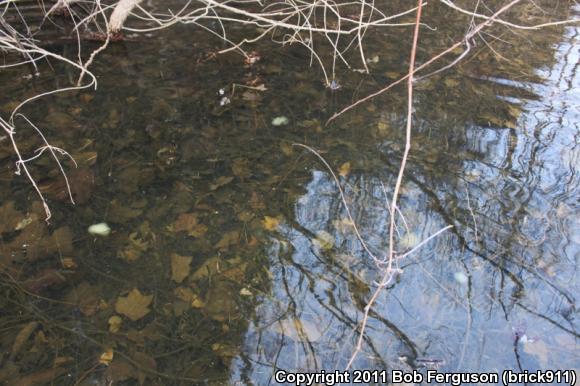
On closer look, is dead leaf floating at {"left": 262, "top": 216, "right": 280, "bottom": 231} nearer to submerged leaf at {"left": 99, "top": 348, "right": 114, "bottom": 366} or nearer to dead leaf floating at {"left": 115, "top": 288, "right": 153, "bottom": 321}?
dead leaf floating at {"left": 115, "top": 288, "right": 153, "bottom": 321}

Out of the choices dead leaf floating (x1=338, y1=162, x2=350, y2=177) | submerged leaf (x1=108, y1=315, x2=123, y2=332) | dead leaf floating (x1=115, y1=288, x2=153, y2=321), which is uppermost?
dead leaf floating (x1=338, y1=162, x2=350, y2=177)

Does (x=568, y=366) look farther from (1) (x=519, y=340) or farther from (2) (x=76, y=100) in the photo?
(2) (x=76, y=100)

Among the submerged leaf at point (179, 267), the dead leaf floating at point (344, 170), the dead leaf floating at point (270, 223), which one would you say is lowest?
the submerged leaf at point (179, 267)

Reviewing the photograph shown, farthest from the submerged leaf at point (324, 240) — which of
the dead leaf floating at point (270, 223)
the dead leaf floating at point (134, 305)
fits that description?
the dead leaf floating at point (134, 305)

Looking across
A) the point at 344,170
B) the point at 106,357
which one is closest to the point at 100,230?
the point at 106,357

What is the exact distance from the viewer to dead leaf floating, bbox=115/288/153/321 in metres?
2.57

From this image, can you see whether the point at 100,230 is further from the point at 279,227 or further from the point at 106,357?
the point at 279,227

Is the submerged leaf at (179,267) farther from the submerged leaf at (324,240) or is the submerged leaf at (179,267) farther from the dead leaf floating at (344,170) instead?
the dead leaf floating at (344,170)

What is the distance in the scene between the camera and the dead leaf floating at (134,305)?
2568mm

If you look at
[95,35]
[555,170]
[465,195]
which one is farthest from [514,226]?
[95,35]

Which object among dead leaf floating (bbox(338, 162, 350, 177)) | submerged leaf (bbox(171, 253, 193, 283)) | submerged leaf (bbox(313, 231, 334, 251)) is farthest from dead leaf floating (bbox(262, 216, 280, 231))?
dead leaf floating (bbox(338, 162, 350, 177))

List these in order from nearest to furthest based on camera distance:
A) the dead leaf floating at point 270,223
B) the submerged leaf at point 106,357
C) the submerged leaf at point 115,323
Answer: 1. the submerged leaf at point 106,357
2. the submerged leaf at point 115,323
3. the dead leaf floating at point 270,223

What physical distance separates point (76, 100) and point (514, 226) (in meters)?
3.69

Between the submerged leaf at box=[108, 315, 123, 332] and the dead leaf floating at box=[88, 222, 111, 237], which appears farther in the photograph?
the dead leaf floating at box=[88, 222, 111, 237]
